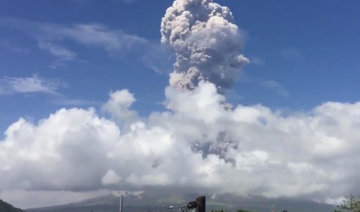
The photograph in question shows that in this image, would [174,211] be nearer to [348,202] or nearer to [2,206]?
[348,202]

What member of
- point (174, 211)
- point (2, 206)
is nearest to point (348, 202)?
point (174, 211)

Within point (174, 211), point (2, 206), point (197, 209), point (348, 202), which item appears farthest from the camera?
point (2, 206)

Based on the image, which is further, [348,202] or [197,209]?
[348,202]

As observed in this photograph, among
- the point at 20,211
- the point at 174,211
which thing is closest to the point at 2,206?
the point at 20,211

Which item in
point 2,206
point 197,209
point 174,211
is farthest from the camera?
point 2,206

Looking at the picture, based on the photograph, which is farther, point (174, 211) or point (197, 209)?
point (174, 211)

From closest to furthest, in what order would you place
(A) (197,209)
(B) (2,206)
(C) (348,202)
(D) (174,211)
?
1. (A) (197,209)
2. (D) (174,211)
3. (C) (348,202)
4. (B) (2,206)

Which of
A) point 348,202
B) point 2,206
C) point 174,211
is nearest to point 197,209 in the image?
point 174,211

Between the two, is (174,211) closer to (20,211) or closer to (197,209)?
(197,209)
